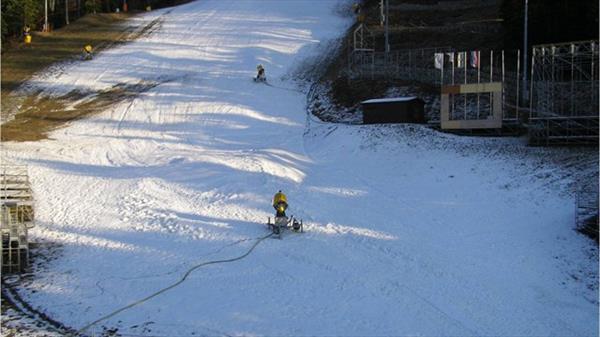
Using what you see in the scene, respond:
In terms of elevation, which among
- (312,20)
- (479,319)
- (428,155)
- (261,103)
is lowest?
(479,319)

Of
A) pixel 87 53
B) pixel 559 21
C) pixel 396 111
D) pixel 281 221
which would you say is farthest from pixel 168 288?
pixel 87 53

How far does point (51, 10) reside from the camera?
66.0 m

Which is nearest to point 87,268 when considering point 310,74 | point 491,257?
point 491,257

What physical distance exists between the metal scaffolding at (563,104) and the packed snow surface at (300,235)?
2.10 meters

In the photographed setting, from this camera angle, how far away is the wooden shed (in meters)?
29.7

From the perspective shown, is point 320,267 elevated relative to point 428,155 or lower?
lower

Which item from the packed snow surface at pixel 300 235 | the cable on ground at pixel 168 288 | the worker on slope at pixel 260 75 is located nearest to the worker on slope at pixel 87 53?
the packed snow surface at pixel 300 235

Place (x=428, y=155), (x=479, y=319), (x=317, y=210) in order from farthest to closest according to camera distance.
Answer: (x=428, y=155), (x=317, y=210), (x=479, y=319)

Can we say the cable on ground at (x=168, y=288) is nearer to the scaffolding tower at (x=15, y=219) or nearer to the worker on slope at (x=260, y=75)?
the scaffolding tower at (x=15, y=219)

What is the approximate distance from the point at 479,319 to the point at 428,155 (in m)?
13.2

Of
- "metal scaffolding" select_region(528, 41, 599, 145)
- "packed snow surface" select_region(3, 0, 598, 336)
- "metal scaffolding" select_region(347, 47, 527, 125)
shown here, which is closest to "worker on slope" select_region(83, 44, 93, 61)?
"packed snow surface" select_region(3, 0, 598, 336)

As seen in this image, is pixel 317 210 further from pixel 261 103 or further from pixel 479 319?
pixel 261 103

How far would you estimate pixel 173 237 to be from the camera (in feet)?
59.4

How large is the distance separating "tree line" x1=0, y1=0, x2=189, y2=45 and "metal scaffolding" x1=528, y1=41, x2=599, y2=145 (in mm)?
45309
